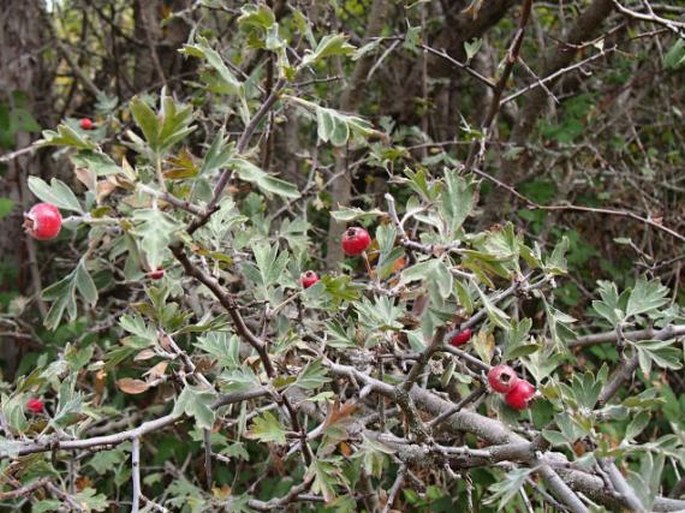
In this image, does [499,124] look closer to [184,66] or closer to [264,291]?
[184,66]

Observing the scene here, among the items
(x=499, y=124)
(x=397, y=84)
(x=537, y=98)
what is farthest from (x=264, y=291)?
(x=499, y=124)

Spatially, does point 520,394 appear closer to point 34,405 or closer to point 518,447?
point 518,447

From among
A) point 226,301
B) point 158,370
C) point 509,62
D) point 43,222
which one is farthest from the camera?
point 509,62

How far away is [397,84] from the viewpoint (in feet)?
10.5

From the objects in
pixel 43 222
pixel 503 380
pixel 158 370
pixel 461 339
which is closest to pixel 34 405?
pixel 158 370

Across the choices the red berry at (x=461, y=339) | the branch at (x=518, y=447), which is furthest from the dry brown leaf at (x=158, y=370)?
the red berry at (x=461, y=339)

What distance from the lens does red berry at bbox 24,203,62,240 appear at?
3.27 ft

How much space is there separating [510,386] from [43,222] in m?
0.74

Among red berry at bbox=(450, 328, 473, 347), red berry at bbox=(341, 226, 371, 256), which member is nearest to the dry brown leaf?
red berry at bbox=(341, 226, 371, 256)

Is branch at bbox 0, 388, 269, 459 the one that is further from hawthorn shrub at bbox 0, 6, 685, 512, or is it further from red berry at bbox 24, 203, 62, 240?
red berry at bbox 24, 203, 62, 240

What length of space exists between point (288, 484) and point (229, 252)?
0.97 meters

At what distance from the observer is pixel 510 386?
117cm

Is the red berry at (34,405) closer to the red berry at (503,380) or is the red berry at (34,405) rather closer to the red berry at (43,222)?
the red berry at (43,222)

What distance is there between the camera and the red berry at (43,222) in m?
1.00
